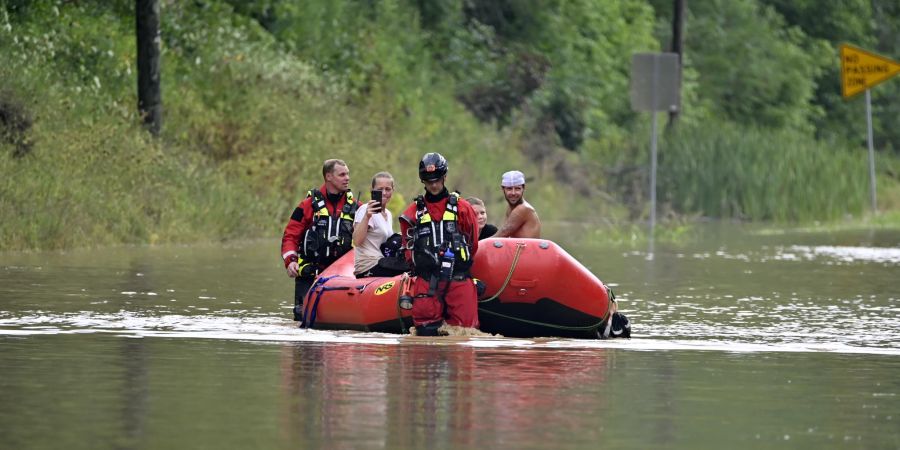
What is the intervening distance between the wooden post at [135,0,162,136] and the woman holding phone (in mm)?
15369

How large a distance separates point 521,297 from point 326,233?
7.36 feet

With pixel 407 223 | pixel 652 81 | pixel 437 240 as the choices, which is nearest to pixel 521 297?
pixel 437 240

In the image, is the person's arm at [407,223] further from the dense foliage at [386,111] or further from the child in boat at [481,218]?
the dense foliage at [386,111]

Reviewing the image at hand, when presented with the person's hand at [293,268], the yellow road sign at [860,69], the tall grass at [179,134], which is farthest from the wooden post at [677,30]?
the person's hand at [293,268]

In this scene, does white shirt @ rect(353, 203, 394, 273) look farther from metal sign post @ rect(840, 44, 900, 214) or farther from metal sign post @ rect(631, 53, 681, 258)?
metal sign post @ rect(840, 44, 900, 214)

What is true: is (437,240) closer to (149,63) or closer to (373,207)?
(373,207)

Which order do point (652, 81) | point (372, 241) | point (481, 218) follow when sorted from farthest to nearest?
1. point (652, 81)
2. point (481, 218)
3. point (372, 241)

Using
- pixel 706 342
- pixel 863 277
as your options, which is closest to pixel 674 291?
pixel 863 277

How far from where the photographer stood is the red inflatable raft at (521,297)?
55.5 ft

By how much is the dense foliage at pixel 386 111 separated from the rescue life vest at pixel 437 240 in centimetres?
1169

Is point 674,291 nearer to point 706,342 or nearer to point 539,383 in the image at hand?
point 706,342

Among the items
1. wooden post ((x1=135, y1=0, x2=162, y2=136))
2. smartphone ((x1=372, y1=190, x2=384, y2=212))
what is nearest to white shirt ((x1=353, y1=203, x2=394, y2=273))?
smartphone ((x1=372, y1=190, x2=384, y2=212))

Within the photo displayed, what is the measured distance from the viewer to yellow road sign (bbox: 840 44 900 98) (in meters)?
47.8

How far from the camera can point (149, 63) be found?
3288cm
